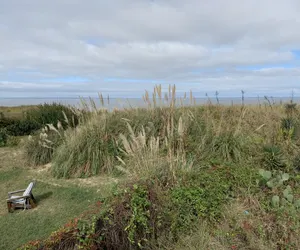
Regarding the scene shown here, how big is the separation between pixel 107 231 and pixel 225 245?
1158mm

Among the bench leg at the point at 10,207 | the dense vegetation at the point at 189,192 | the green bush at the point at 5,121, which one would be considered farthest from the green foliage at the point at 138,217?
the green bush at the point at 5,121

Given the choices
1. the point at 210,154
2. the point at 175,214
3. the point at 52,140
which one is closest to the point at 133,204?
the point at 175,214

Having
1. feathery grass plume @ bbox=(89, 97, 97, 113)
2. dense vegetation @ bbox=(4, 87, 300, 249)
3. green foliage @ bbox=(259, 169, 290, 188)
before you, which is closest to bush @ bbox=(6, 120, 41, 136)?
feathery grass plume @ bbox=(89, 97, 97, 113)

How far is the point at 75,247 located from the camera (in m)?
2.14

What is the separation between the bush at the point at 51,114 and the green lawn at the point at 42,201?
215 centimetres

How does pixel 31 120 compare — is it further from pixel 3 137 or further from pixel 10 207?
pixel 10 207

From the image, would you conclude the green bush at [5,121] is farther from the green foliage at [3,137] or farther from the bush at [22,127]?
the green foliage at [3,137]

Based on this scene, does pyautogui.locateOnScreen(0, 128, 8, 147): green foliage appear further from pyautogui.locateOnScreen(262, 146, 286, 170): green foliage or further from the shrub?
pyautogui.locateOnScreen(262, 146, 286, 170): green foliage

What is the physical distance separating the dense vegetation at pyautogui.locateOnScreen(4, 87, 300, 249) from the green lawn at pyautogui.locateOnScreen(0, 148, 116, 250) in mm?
379

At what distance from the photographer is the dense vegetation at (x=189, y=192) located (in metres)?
2.32

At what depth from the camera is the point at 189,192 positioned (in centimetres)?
280

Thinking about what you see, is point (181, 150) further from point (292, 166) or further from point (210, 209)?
point (292, 166)

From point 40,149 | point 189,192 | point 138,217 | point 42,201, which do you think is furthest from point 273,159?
point 40,149

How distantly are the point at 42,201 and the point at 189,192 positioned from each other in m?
2.45
